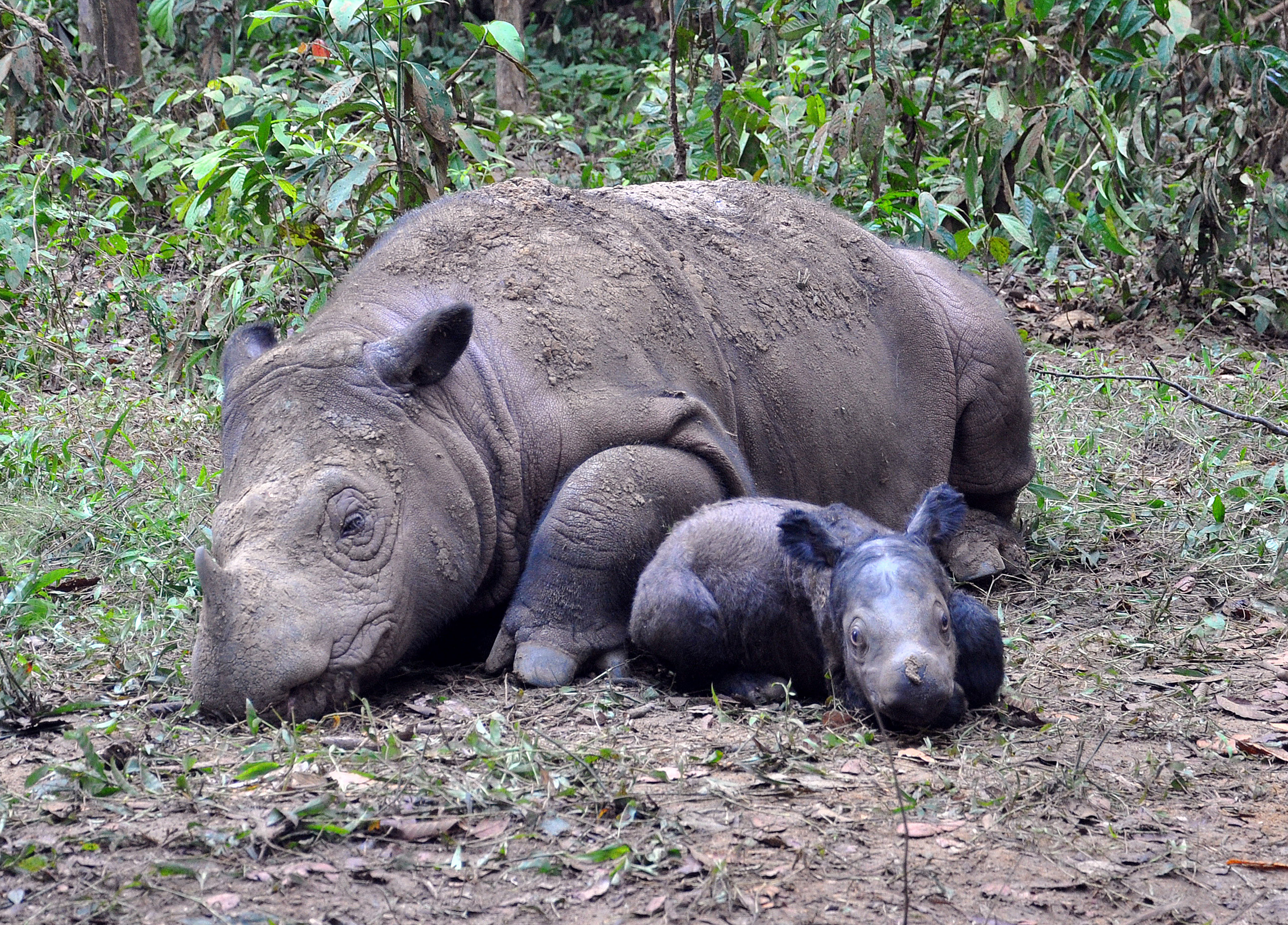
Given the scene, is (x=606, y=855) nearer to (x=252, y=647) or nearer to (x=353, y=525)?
(x=252, y=647)

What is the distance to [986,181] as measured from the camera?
27.5 ft

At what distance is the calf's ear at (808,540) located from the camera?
407 cm

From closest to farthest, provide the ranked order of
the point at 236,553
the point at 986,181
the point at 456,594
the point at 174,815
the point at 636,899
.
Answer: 1. the point at 636,899
2. the point at 174,815
3. the point at 236,553
4. the point at 456,594
5. the point at 986,181

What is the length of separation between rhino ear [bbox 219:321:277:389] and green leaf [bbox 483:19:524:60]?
6.79 feet

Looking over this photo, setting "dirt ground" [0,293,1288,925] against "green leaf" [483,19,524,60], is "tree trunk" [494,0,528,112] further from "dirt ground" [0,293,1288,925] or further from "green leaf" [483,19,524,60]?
"dirt ground" [0,293,1288,925]

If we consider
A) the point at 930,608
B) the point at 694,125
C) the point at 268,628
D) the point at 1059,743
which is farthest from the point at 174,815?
the point at 694,125

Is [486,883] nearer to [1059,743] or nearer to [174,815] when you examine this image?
[174,815]

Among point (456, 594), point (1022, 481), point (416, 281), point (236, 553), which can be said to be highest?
point (416, 281)

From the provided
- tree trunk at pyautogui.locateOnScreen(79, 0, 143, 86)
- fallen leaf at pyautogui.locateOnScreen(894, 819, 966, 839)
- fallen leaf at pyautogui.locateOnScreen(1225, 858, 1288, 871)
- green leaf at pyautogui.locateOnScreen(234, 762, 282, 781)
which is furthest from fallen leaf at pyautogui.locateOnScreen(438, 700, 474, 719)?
tree trunk at pyautogui.locateOnScreen(79, 0, 143, 86)

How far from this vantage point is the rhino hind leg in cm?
596

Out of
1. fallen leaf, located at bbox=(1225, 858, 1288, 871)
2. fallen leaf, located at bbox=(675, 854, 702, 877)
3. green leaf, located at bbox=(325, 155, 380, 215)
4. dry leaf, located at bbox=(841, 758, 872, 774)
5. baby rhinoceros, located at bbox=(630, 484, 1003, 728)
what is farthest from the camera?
green leaf, located at bbox=(325, 155, 380, 215)

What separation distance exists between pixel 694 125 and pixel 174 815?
665 centimetres

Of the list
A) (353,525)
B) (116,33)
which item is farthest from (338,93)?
(116,33)

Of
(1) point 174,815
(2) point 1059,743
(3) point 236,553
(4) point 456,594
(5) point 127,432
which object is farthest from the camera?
(5) point 127,432
